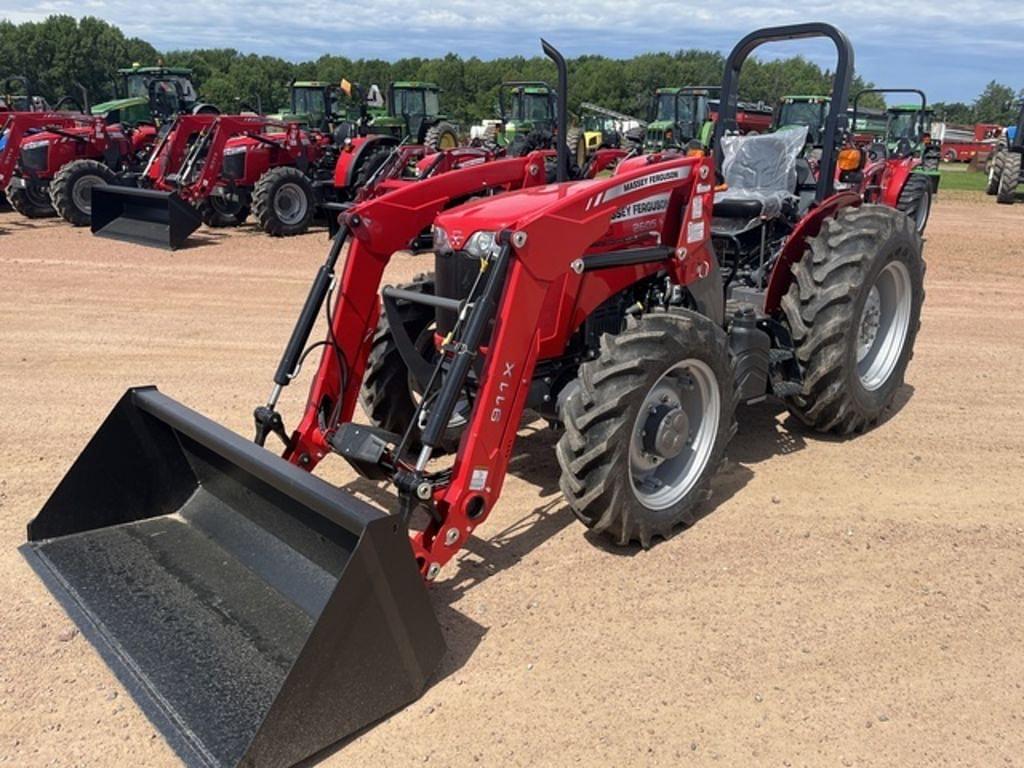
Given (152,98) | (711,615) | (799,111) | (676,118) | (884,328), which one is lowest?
(711,615)

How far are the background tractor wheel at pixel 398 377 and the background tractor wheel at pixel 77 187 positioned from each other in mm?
11223

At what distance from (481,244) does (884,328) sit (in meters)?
3.07

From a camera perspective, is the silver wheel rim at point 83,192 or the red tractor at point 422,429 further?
the silver wheel rim at point 83,192

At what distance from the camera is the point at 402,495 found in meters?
3.20

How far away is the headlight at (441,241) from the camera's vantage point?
13.2 feet

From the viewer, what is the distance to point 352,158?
14.7 metres

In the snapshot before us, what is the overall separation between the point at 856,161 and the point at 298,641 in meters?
4.53

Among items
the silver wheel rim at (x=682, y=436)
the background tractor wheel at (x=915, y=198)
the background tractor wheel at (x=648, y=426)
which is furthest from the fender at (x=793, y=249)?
the background tractor wheel at (x=915, y=198)

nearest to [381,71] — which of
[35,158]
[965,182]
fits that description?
[965,182]

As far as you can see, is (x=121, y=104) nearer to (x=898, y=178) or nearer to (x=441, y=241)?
(x=898, y=178)

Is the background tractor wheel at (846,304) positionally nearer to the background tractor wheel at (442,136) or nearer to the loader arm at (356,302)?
the loader arm at (356,302)

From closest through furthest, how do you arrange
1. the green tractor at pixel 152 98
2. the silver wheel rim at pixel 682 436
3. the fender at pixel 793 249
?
the silver wheel rim at pixel 682 436 → the fender at pixel 793 249 → the green tractor at pixel 152 98

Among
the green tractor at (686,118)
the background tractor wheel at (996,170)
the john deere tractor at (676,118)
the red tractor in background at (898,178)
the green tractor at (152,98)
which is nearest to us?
the red tractor in background at (898,178)

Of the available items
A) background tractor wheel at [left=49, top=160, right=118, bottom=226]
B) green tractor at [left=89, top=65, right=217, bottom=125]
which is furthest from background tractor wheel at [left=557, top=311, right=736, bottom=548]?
green tractor at [left=89, top=65, right=217, bottom=125]
